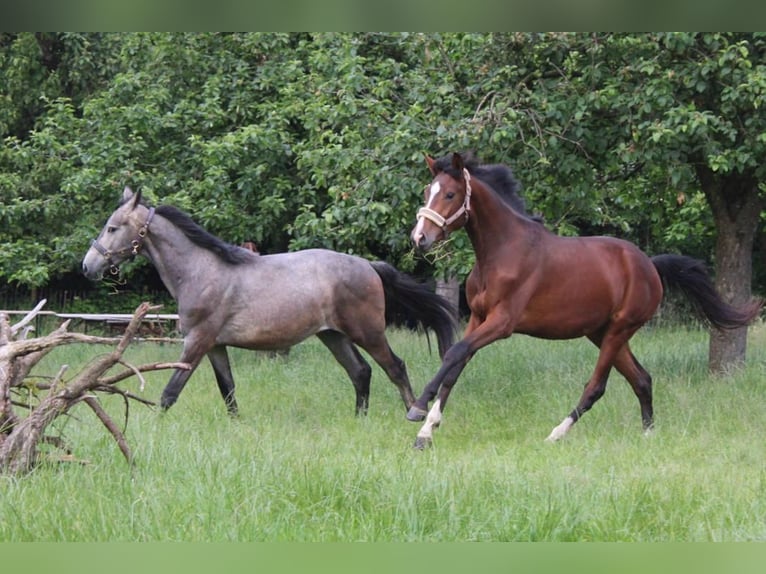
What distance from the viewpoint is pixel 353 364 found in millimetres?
9305

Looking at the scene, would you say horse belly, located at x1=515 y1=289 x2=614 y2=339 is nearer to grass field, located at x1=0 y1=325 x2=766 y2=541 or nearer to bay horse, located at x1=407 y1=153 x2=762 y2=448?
bay horse, located at x1=407 y1=153 x2=762 y2=448

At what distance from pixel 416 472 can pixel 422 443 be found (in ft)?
6.36

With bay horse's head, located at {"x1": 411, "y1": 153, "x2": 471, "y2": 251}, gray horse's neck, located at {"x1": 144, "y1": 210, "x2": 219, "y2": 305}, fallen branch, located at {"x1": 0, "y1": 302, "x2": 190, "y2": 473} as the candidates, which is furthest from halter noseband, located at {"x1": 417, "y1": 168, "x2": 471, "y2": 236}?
fallen branch, located at {"x1": 0, "y1": 302, "x2": 190, "y2": 473}

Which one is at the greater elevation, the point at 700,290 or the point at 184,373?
the point at 700,290

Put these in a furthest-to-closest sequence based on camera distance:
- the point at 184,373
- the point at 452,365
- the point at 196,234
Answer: the point at 196,234, the point at 184,373, the point at 452,365

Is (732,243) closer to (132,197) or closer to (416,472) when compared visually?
(132,197)

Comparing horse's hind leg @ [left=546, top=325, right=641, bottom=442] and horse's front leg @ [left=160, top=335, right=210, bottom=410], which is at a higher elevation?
horse's hind leg @ [left=546, top=325, right=641, bottom=442]

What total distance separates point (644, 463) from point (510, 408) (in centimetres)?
263

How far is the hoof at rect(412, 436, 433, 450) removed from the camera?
7016 mm

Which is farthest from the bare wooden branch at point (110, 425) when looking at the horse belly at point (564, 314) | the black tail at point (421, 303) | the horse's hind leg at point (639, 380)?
the black tail at point (421, 303)

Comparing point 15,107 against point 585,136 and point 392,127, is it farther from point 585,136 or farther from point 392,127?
point 585,136

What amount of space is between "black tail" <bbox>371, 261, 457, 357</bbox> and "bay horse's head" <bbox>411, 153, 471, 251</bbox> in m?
1.97

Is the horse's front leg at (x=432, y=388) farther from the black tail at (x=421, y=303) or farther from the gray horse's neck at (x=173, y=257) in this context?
the gray horse's neck at (x=173, y=257)

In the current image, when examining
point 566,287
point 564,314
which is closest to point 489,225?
point 566,287
